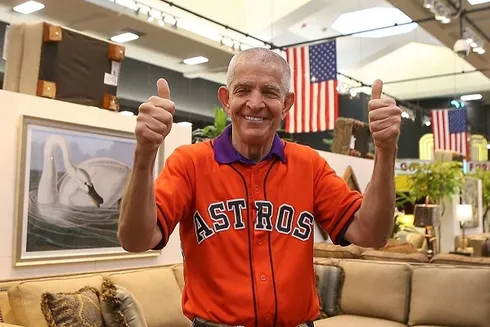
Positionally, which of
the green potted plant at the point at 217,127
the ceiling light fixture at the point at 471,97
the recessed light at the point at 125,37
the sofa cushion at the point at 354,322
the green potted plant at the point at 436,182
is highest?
the ceiling light fixture at the point at 471,97

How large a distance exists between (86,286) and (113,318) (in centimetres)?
31

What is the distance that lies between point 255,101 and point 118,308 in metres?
2.23

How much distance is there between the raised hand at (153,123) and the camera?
124cm

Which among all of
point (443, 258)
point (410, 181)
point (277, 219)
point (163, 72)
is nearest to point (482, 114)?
point (410, 181)

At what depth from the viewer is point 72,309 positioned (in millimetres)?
3176

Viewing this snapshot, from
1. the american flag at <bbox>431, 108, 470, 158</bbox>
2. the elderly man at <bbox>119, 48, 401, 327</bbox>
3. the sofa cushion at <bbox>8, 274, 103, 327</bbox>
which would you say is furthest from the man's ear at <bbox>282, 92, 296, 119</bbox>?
the american flag at <bbox>431, 108, 470, 158</bbox>

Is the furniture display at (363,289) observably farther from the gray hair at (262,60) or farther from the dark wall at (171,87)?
the dark wall at (171,87)

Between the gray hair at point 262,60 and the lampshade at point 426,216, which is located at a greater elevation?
the gray hair at point 262,60

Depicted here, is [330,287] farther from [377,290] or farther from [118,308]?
[118,308]

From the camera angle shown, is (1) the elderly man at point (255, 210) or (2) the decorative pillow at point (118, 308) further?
(2) the decorative pillow at point (118, 308)

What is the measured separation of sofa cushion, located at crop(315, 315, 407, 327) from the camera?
4508 millimetres

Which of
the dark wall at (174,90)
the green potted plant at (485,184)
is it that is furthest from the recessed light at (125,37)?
the green potted plant at (485,184)

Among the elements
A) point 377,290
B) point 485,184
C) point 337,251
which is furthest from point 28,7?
point 485,184

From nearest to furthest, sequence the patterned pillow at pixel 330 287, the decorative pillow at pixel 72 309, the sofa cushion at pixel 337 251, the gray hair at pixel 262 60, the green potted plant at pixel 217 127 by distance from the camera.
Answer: the gray hair at pixel 262 60 < the decorative pillow at pixel 72 309 < the patterned pillow at pixel 330 287 < the sofa cushion at pixel 337 251 < the green potted plant at pixel 217 127
